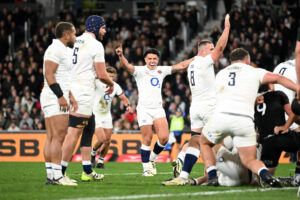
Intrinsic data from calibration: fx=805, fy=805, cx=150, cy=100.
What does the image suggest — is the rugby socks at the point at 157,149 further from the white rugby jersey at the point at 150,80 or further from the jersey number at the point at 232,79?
the jersey number at the point at 232,79

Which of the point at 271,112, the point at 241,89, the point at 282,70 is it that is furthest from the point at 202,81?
the point at 241,89

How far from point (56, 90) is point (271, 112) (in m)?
3.45

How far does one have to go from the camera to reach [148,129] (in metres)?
16.4

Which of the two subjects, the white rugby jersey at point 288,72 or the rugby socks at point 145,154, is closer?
the white rugby jersey at point 288,72

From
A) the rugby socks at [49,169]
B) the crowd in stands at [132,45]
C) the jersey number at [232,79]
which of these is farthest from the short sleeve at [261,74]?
the crowd in stands at [132,45]

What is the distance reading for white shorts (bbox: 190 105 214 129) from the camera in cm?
1400

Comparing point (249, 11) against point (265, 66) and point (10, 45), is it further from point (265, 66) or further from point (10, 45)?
point (10, 45)

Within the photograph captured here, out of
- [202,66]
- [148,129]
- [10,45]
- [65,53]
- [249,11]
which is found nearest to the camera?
[65,53]

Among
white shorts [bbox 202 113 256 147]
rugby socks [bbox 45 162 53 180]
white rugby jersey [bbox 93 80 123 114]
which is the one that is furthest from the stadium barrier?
white shorts [bbox 202 113 256 147]

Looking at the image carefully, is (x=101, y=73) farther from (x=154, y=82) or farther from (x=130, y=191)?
(x=154, y=82)

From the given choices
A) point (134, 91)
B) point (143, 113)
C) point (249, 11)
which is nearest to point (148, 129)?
point (143, 113)

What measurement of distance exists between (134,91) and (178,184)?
16.0 meters

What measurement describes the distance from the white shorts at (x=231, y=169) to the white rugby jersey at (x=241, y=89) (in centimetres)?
114

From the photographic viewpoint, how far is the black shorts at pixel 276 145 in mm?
12453
